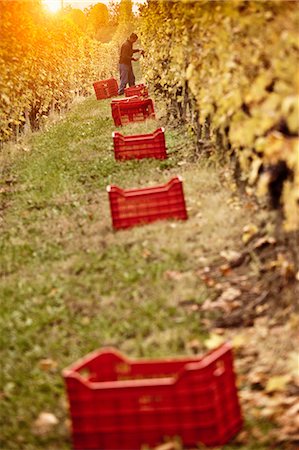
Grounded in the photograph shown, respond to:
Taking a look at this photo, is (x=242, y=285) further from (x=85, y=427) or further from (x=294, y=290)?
(x=85, y=427)

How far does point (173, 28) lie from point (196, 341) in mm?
8747

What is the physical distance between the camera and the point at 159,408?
3.81 metres

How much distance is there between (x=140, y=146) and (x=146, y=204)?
421 centimetres

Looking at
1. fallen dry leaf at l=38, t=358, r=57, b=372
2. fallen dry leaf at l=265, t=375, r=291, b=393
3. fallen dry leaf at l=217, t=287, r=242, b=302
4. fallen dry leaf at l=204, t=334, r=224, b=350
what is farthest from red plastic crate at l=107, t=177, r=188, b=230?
fallen dry leaf at l=265, t=375, r=291, b=393

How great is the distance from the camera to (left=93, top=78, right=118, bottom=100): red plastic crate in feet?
96.1

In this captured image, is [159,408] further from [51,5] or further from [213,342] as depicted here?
[51,5]

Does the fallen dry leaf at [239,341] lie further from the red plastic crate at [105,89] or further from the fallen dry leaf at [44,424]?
the red plastic crate at [105,89]

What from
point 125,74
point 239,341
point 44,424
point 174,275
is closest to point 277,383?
point 239,341

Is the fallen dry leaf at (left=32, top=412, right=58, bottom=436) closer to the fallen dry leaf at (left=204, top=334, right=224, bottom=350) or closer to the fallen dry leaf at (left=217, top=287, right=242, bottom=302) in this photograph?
the fallen dry leaf at (left=204, top=334, right=224, bottom=350)

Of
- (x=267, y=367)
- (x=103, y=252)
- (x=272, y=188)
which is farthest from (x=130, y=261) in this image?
(x=267, y=367)

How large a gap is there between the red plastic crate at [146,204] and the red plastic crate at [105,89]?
21.8 m

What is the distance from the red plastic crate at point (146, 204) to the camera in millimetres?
7922

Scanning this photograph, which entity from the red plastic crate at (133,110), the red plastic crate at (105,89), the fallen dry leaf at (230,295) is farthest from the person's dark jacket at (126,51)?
the fallen dry leaf at (230,295)

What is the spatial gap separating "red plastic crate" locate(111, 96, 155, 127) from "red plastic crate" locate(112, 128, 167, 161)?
4.08m
